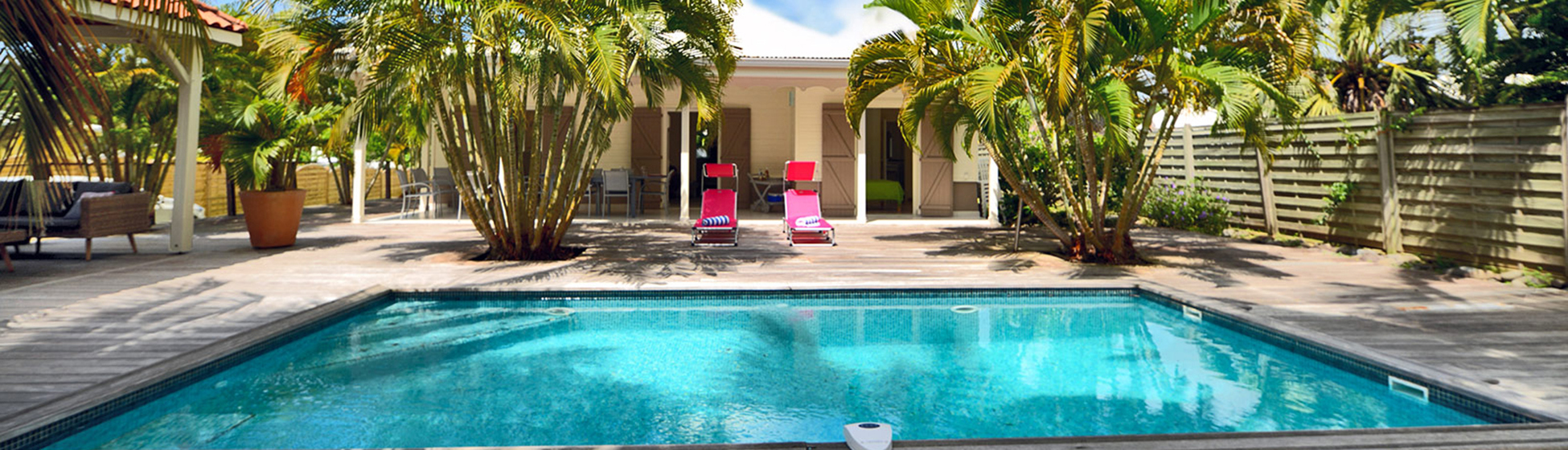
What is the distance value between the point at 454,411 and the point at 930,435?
1949 millimetres

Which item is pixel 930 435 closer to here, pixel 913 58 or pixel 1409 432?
pixel 1409 432

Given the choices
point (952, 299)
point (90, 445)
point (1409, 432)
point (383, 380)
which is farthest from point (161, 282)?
point (1409, 432)

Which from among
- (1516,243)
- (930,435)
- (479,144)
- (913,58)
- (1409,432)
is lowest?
(930,435)

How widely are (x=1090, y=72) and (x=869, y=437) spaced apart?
4923 mm

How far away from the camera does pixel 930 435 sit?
360cm

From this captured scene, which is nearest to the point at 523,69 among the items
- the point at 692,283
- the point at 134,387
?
the point at 692,283

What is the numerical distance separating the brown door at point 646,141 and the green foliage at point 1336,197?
9.20 meters

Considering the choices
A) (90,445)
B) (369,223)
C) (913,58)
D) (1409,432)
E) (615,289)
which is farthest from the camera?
(369,223)

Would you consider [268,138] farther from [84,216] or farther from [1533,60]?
[1533,60]

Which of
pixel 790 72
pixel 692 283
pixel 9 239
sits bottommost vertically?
pixel 692 283

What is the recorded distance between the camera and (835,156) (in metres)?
13.8

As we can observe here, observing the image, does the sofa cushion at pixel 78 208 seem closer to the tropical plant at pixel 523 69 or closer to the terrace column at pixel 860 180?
the tropical plant at pixel 523 69

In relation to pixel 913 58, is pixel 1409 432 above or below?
below

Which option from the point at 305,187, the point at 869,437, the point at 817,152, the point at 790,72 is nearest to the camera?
the point at 869,437
